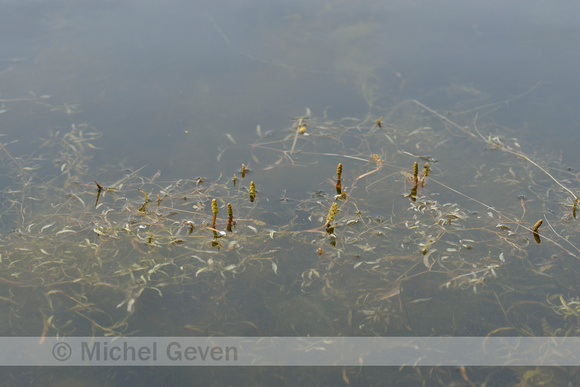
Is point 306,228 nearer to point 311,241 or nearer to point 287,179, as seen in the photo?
point 311,241

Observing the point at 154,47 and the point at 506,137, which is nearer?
the point at 506,137

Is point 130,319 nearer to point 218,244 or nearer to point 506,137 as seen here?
point 218,244

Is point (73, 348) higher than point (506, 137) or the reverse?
the reverse

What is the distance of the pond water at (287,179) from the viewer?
8.36 feet

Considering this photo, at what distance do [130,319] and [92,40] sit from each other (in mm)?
3449

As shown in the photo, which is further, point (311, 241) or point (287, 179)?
point (287, 179)

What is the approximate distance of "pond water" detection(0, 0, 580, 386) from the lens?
100 inches

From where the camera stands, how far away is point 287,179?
3412 mm

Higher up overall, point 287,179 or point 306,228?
point 287,179

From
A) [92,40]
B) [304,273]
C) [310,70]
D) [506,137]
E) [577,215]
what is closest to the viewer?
[304,273]

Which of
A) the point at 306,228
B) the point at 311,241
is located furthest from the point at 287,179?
the point at 311,241

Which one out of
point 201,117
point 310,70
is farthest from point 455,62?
point 201,117

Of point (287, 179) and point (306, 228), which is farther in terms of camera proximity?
point (287, 179)

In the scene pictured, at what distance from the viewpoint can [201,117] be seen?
3.97 m
